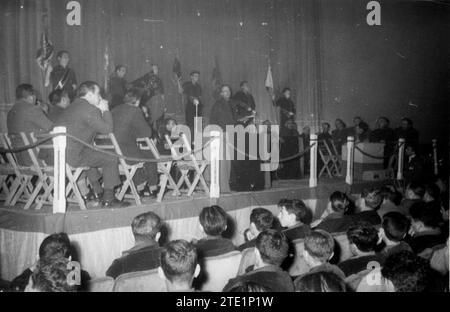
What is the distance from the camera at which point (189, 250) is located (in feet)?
6.75

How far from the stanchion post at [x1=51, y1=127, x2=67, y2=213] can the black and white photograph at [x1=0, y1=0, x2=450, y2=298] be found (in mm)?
18

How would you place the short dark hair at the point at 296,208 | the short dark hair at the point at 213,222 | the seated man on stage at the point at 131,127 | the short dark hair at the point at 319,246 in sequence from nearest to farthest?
the short dark hair at the point at 319,246
the short dark hair at the point at 213,222
the short dark hair at the point at 296,208
the seated man on stage at the point at 131,127

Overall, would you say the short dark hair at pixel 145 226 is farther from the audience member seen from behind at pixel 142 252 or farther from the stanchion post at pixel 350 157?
the stanchion post at pixel 350 157

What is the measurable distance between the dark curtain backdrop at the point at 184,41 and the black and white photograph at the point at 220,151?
37 millimetres

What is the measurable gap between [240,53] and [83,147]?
24.7 feet

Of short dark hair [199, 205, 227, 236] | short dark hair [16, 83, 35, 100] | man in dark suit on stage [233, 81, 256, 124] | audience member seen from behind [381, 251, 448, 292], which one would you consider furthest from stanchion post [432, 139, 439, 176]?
short dark hair [16, 83, 35, 100]

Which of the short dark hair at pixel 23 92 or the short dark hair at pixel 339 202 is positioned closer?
the short dark hair at pixel 339 202

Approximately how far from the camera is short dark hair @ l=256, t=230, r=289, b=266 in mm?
2316

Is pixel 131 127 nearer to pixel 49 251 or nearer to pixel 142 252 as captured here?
pixel 142 252

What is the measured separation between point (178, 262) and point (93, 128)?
2.48 m

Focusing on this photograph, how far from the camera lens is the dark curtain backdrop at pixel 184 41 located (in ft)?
24.1

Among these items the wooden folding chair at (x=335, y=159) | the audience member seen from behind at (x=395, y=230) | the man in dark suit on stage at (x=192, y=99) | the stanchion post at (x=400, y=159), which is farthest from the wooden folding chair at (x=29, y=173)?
the stanchion post at (x=400, y=159)
